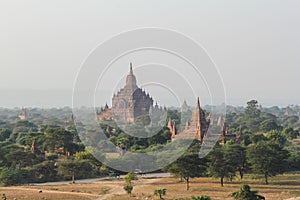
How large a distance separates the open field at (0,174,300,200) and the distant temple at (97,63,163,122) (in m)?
52.8

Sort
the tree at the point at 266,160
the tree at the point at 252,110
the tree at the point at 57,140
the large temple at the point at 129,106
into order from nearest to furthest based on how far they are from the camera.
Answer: the tree at the point at 266,160
the tree at the point at 57,140
the large temple at the point at 129,106
the tree at the point at 252,110

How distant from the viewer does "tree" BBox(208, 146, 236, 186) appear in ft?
148

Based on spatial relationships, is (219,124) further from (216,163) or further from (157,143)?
(216,163)

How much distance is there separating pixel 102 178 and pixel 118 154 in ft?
26.1

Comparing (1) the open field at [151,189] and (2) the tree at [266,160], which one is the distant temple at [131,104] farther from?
(1) the open field at [151,189]

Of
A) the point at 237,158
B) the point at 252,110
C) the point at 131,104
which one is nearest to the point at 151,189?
the point at 237,158

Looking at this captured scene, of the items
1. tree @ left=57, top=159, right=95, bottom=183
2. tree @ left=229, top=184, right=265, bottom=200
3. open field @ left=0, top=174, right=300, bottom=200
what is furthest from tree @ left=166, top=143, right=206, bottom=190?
tree @ left=229, top=184, right=265, bottom=200

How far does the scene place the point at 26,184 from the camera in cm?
4712

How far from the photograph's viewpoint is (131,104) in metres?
103

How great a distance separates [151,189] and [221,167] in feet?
25.2

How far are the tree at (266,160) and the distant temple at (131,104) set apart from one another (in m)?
52.3

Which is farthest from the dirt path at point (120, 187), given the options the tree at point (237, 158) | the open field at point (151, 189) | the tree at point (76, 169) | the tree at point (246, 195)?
the tree at point (246, 195)

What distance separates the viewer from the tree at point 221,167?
4497cm

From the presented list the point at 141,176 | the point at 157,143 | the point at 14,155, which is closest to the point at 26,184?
the point at 14,155
